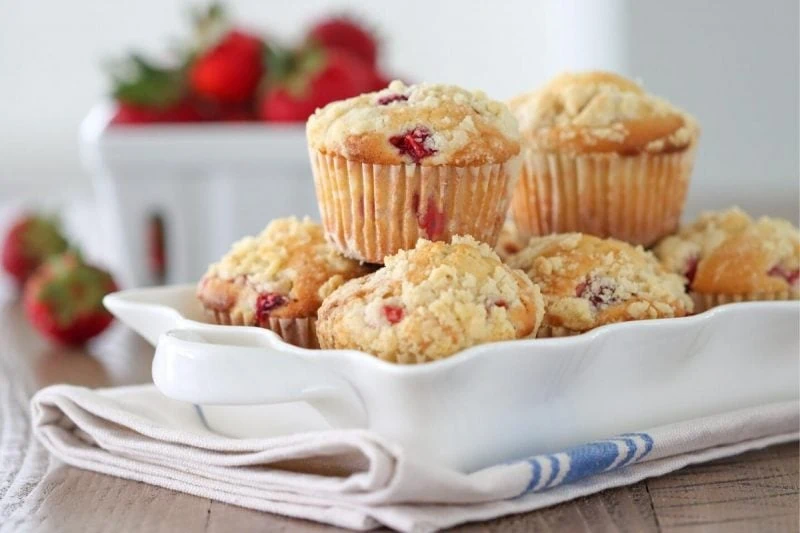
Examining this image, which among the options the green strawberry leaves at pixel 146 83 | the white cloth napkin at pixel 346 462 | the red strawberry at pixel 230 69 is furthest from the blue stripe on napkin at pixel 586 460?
the green strawberry leaves at pixel 146 83

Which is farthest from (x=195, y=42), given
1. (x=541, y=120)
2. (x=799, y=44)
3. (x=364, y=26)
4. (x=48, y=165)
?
(x=48, y=165)

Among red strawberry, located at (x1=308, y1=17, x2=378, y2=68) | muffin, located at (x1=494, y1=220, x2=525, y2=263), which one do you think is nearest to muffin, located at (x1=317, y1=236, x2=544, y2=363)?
muffin, located at (x1=494, y1=220, x2=525, y2=263)

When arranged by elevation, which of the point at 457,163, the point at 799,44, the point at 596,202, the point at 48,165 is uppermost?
the point at 457,163

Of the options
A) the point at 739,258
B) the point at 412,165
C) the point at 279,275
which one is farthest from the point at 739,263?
the point at 279,275

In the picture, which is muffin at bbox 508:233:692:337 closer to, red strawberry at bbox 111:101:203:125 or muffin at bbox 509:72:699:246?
muffin at bbox 509:72:699:246

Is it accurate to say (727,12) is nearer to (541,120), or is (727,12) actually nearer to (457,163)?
(541,120)

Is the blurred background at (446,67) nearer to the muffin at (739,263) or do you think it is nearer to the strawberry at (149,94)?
the strawberry at (149,94)

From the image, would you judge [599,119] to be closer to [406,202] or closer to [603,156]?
[603,156]
